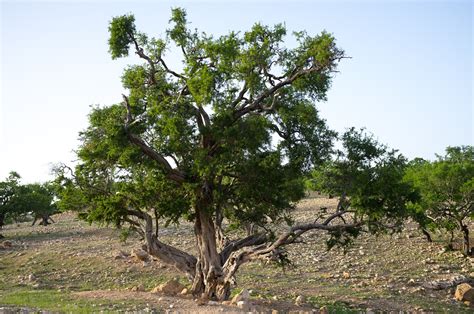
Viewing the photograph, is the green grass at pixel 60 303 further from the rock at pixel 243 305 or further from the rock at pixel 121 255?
the rock at pixel 121 255

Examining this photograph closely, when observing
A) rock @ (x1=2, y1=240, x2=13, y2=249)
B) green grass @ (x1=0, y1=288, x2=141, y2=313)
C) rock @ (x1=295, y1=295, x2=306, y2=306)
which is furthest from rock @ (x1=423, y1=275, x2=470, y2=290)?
rock @ (x1=2, y1=240, x2=13, y2=249)

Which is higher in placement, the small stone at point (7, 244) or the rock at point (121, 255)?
the small stone at point (7, 244)

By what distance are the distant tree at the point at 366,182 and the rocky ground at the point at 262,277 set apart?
292 cm

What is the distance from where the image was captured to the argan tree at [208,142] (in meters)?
15.9

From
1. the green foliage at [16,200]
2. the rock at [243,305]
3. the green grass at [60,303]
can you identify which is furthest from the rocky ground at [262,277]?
the green foliage at [16,200]

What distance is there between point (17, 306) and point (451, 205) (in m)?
19.8

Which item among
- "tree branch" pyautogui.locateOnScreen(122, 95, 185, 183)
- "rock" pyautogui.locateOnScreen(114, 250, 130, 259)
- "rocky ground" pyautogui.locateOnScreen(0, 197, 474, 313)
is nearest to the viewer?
"tree branch" pyautogui.locateOnScreen(122, 95, 185, 183)

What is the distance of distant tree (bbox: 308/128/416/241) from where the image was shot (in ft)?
52.6

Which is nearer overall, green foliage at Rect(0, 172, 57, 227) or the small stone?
the small stone

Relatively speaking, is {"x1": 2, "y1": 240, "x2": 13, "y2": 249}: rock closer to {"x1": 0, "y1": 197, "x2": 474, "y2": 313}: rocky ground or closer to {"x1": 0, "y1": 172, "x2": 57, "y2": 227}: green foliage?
{"x1": 0, "y1": 197, "x2": 474, "y2": 313}: rocky ground

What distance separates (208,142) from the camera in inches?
656

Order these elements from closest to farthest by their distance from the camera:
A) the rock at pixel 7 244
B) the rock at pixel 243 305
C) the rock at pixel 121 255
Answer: the rock at pixel 243 305
the rock at pixel 121 255
the rock at pixel 7 244

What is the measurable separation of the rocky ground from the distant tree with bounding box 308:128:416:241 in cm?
292

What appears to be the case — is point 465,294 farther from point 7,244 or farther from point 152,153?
point 7,244
